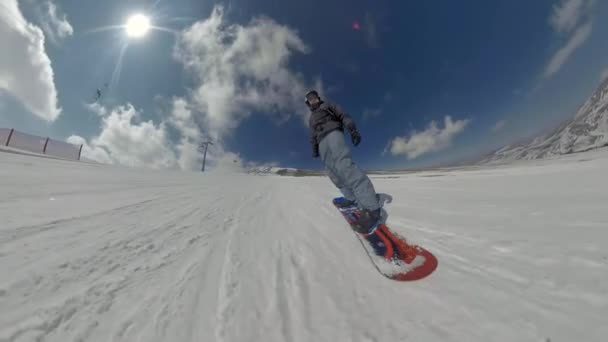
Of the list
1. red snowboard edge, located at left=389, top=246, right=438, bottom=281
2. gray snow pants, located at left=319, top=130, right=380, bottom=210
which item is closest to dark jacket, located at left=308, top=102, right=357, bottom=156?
gray snow pants, located at left=319, top=130, right=380, bottom=210

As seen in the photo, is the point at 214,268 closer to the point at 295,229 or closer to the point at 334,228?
the point at 295,229

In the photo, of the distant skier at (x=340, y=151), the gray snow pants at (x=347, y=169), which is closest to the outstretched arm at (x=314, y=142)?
the distant skier at (x=340, y=151)

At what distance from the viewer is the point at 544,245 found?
153cm

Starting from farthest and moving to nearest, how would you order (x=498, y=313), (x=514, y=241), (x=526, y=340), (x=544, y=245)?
(x=514, y=241)
(x=544, y=245)
(x=498, y=313)
(x=526, y=340)

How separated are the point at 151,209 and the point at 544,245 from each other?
447 cm

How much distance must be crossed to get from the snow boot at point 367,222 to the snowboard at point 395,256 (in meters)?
0.05

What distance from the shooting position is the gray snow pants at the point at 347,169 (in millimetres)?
2676

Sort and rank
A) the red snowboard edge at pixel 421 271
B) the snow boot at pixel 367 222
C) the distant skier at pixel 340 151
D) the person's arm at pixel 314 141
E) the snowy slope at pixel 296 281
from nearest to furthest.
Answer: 1. the snowy slope at pixel 296 281
2. the red snowboard edge at pixel 421 271
3. the snow boot at pixel 367 222
4. the distant skier at pixel 340 151
5. the person's arm at pixel 314 141

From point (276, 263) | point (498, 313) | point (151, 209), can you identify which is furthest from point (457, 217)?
point (151, 209)

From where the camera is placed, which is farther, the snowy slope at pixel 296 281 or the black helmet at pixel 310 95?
the black helmet at pixel 310 95

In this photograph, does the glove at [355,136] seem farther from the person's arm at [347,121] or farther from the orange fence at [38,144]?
the orange fence at [38,144]

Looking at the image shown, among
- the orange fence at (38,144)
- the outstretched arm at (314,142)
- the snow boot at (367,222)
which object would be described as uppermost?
the orange fence at (38,144)

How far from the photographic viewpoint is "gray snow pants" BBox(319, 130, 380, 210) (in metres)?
2.68

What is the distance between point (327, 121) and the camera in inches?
123
